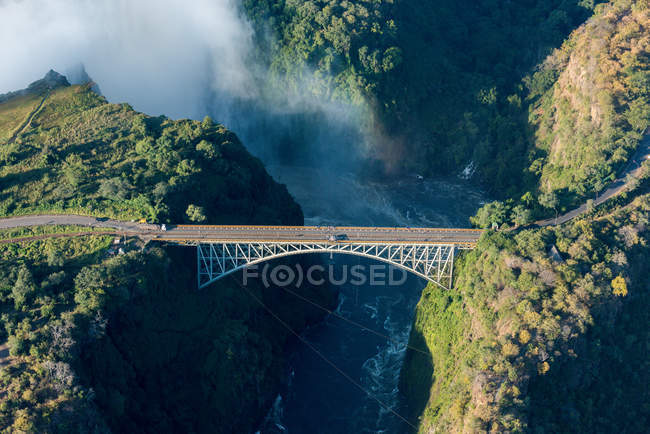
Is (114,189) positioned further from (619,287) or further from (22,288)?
(619,287)

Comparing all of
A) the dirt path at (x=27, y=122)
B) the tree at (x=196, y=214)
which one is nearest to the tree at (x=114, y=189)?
the tree at (x=196, y=214)

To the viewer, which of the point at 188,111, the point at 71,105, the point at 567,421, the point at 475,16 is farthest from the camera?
the point at 475,16

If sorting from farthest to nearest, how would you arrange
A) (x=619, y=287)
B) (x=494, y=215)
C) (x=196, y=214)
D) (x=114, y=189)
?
(x=494, y=215) < (x=114, y=189) < (x=196, y=214) < (x=619, y=287)

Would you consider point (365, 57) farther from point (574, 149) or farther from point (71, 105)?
point (71, 105)

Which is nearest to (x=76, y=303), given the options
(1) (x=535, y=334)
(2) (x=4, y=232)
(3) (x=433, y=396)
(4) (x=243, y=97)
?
(2) (x=4, y=232)

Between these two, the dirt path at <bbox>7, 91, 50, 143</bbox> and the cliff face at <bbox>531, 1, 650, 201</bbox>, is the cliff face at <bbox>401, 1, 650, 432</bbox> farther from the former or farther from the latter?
the dirt path at <bbox>7, 91, 50, 143</bbox>

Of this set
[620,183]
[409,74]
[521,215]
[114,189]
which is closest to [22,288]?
[114,189]

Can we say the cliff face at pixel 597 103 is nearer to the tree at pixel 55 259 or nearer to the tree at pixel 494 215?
the tree at pixel 494 215
